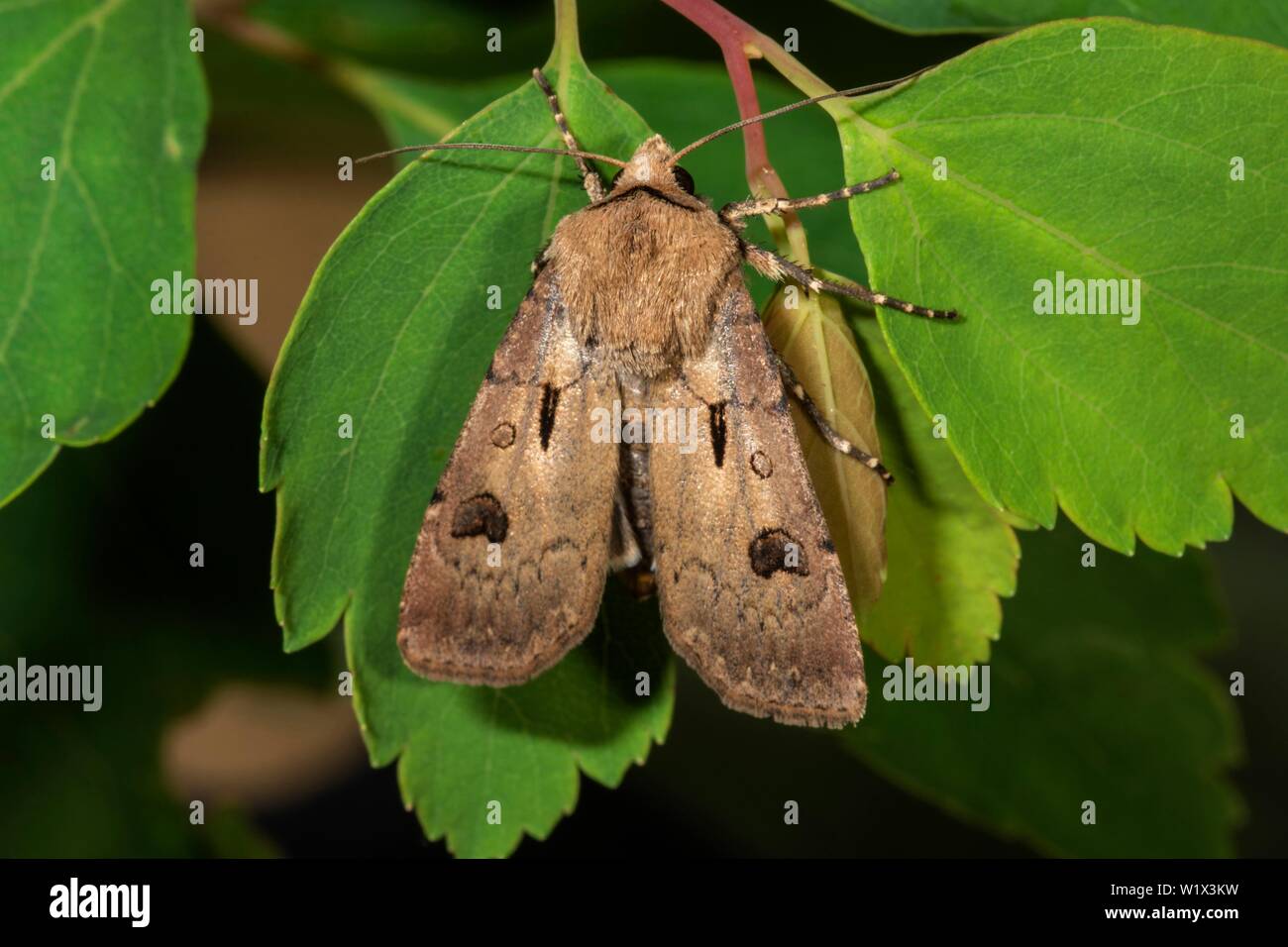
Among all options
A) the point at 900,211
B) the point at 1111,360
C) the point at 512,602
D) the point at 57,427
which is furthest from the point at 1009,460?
the point at 57,427

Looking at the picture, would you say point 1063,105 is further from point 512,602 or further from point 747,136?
point 512,602

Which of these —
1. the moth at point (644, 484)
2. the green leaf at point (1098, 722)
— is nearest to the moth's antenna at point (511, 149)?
the moth at point (644, 484)

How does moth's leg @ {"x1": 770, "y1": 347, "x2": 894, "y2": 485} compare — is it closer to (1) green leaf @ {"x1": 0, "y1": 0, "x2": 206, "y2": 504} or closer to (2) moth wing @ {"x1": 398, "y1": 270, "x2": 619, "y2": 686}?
(2) moth wing @ {"x1": 398, "y1": 270, "x2": 619, "y2": 686}

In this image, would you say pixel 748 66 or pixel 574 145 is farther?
pixel 574 145

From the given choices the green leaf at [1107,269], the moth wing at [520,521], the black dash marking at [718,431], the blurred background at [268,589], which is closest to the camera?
the green leaf at [1107,269]

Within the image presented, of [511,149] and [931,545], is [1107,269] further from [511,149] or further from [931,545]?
[511,149]

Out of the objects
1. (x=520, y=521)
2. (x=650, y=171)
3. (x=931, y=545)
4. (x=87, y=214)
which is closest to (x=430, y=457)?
(x=520, y=521)

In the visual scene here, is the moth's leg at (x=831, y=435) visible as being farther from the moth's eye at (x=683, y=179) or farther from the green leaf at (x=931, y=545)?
the moth's eye at (x=683, y=179)
